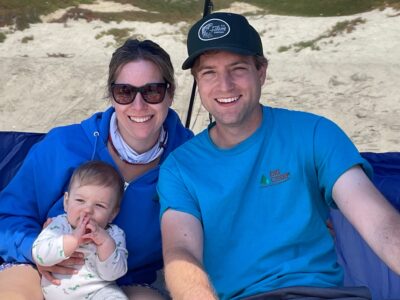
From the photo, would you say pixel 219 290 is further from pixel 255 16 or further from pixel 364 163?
pixel 255 16

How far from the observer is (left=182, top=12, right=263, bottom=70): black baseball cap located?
1938mm

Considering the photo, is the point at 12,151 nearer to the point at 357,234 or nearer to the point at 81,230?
the point at 81,230

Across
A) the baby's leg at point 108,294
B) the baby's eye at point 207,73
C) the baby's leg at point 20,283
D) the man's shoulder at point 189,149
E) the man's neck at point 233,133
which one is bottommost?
the baby's leg at point 108,294

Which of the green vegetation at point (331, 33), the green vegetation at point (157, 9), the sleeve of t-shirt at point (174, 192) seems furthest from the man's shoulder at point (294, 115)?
the green vegetation at point (331, 33)

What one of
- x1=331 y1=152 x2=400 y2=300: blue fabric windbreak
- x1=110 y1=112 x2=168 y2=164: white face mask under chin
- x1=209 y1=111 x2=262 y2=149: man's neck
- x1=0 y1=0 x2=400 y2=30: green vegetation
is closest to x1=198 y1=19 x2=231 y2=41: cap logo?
x1=209 y1=111 x2=262 y2=149: man's neck

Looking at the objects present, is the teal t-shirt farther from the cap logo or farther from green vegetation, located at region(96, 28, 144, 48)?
green vegetation, located at region(96, 28, 144, 48)

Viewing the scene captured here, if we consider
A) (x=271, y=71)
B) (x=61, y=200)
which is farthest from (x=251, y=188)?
(x=271, y=71)

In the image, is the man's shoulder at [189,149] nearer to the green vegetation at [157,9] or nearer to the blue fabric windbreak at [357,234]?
the blue fabric windbreak at [357,234]

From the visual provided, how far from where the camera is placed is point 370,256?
9.11 ft

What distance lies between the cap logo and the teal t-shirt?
330 millimetres

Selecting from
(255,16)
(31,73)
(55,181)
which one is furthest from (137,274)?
Answer: (255,16)

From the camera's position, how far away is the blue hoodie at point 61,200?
2229 mm

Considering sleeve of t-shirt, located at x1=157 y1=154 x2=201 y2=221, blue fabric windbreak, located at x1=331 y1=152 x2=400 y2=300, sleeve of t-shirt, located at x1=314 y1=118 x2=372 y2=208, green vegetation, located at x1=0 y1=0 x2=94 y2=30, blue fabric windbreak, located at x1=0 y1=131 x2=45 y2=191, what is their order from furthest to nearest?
green vegetation, located at x1=0 y1=0 x2=94 y2=30 → blue fabric windbreak, located at x1=0 y1=131 x2=45 y2=191 → blue fabric windbreak, located at x1=331 y1=152 x2=400 y2=300 → sleeve of t-shirt, located at x1=157 y1=154 x2=201 y2=221 → sleeve of t-shirt, located at x1=314 y1=118 x2=372 y2=208

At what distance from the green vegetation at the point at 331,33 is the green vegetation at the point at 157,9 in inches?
6.7
